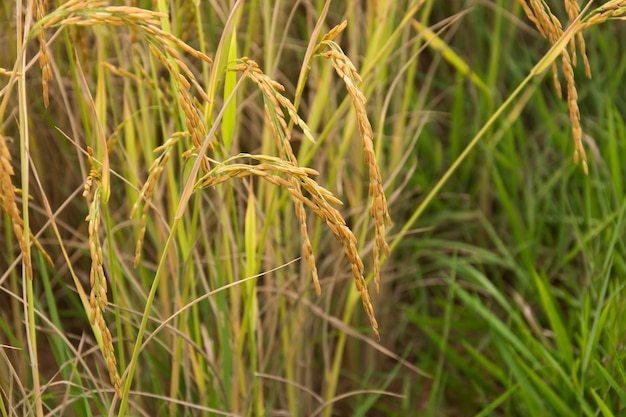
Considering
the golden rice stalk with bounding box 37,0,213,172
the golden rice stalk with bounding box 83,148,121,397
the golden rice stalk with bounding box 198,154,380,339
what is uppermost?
the golden rice stalk with bounding box 37,0,213,172

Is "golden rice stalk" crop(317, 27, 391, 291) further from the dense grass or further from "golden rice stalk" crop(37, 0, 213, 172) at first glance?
"golden rice stalk" crop(37, 0, 213, 172)

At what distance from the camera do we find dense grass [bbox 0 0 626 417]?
110cm

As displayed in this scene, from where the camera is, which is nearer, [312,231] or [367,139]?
[367,139]

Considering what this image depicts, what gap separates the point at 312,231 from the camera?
1.61m

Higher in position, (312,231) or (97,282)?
(97,282)

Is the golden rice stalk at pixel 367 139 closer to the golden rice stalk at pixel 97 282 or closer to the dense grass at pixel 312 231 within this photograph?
the dense grass at pixel 312 231

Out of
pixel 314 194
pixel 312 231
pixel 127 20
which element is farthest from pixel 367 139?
pixel 312 231

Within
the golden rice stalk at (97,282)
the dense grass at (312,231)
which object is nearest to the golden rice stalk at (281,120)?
the dense grass at (312,231)

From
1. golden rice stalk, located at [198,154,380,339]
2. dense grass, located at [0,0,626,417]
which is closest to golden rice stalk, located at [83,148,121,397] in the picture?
dense grass, located at [0,0,626,417]

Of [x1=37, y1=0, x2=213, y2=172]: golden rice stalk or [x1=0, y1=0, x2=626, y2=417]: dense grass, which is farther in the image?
[x1=0, y1=0, x2=626, y2=417]: dense grass

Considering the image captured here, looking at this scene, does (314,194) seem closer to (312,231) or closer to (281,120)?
(281,120)

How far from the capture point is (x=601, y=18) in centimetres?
90

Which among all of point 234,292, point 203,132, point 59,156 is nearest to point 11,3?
point 59,156

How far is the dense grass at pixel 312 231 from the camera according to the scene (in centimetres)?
110
